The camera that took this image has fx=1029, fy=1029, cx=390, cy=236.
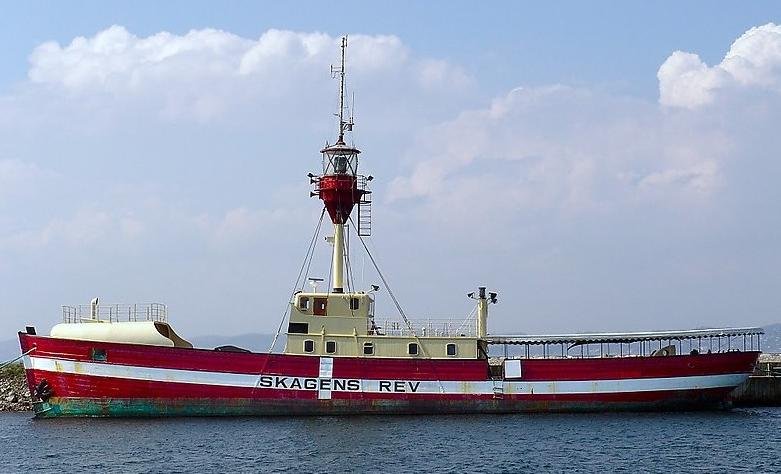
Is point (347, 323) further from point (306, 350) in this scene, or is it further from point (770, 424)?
point (770, 424)

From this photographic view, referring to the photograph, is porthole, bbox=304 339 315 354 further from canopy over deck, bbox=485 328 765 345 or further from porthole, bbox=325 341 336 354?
canopy over deck, bbox=485 328 765 345

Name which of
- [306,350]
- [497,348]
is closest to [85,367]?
[306,350]

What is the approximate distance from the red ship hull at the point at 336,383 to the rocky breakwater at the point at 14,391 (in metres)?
11.5

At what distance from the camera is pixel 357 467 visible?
3453 centimetres

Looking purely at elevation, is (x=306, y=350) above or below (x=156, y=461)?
above

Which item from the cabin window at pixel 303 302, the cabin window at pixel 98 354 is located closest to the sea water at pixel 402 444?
the cabin window at pixel 98 354

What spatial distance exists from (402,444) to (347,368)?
301 inches

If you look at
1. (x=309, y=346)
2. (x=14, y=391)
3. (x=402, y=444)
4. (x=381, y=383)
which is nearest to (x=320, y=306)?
(x=309, y=346)

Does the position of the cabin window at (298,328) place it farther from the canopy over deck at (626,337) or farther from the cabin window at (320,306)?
the canopy over deck at (626,337)

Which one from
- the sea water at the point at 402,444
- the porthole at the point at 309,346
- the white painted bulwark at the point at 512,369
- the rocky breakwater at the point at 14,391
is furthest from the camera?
the rocky breakwater at the point at 14,391

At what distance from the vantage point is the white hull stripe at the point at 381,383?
146 ft

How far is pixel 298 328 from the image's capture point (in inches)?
1837

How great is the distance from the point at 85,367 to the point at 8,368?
78.5 feet

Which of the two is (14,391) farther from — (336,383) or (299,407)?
(336,383)
